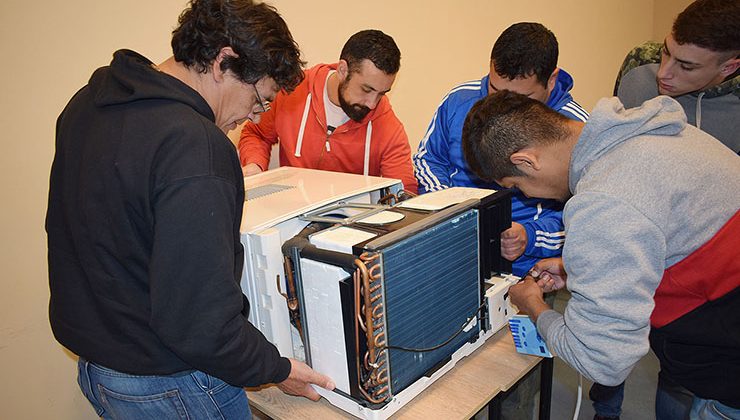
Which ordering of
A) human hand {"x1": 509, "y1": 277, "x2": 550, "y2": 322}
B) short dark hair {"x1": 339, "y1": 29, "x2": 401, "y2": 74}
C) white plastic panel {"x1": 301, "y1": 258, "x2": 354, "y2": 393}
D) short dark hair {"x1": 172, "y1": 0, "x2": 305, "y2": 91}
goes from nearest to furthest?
short dark hair {"x1": 172, "y1": 0, "x2": 305, "y2": 91}
white plastic panel {"x1": 301, "y1": 258, "x2": 354, "y2": 393}
human hand {"x1": 509, "y1": 277, "x2": 550, "y2": 322}
short dark hair {"x1": 339, "y1": 29, "x2": 401, "y2": 74}

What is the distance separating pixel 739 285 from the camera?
875mm

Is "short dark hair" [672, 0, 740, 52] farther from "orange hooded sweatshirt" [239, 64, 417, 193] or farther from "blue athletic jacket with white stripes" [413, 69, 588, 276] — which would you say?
"orange hooded sweatshirt" [239, 64, 417, 193]

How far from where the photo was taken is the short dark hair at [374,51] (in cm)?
166

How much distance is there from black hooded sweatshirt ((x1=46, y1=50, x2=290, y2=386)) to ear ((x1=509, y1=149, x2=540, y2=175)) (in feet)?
1.75

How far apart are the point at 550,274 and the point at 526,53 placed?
25.8 inches

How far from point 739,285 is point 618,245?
0.91 ft

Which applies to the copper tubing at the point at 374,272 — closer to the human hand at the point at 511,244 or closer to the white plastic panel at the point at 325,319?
the white plastic panel at the point at 325,319

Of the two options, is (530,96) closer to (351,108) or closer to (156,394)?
(351,108)

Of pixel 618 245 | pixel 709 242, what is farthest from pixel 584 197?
pixel 709 242

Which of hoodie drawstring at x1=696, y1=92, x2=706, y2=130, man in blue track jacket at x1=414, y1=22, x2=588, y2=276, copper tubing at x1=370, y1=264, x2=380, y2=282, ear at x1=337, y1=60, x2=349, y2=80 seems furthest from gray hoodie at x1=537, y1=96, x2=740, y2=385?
ear at x1=337, y1=60, x2=349, y2=80

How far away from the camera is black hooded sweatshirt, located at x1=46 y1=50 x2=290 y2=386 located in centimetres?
72

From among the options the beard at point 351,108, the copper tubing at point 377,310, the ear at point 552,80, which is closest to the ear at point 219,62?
the copper tubing at point 377,310

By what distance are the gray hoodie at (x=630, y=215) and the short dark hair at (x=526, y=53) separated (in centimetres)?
59

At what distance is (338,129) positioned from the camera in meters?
1.78
